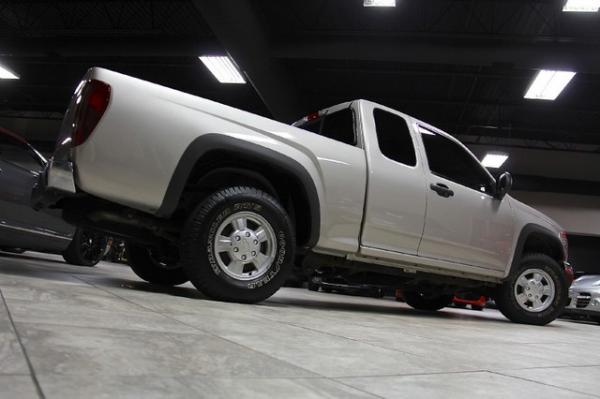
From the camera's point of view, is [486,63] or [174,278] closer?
[174,278]

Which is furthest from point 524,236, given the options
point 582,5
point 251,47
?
point 251,47

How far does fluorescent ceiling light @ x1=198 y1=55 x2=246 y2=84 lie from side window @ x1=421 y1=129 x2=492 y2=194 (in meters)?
7.65

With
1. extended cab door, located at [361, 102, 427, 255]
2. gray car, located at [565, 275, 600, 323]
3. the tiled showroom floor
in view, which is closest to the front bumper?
gray car, located at [565, 275, 600, 323]

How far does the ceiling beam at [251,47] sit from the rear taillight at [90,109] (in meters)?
6.39

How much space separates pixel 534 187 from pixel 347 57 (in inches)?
434

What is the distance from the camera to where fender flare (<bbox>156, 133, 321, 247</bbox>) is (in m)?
3.15

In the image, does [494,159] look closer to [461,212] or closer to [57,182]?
[461,212]

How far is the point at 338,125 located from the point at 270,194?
111 centimetres

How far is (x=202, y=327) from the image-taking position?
211 centimetres

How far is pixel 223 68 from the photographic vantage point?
12453mm

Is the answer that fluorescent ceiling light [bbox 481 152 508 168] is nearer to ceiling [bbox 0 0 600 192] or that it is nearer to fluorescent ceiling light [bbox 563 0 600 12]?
ceiling [bbox 0 0 600 192]

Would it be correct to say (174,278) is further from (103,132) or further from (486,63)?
(486,63)

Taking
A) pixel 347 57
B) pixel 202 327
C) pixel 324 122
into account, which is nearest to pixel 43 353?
pixel 202 327

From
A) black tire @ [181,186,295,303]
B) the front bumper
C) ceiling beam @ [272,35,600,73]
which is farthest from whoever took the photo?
the front bumper
